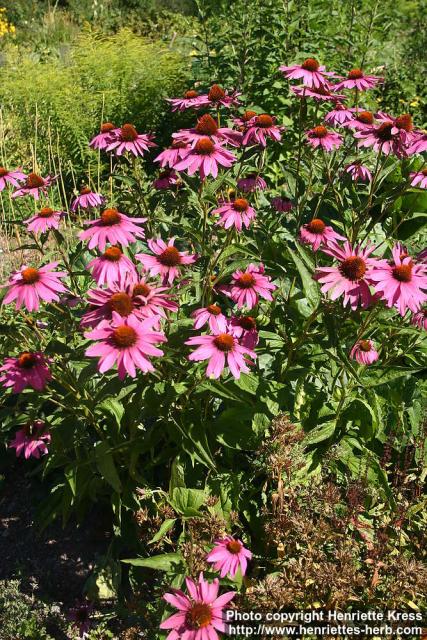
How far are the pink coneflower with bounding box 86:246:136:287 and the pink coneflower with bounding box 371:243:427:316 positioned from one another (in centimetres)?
64

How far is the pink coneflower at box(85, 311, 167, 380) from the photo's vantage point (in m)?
1.40

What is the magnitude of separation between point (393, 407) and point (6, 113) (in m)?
4.28

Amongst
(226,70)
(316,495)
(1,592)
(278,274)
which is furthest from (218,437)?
(226,70)

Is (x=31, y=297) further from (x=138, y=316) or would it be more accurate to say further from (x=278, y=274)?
(x=278, y=274)

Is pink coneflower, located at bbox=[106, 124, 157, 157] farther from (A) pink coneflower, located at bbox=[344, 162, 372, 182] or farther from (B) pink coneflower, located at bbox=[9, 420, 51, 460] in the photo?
(B) pink coneflower, located at bbox=[9, 420, 51, 460]

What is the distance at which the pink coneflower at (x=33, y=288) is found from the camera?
165 centimetres

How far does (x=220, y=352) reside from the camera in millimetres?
1650

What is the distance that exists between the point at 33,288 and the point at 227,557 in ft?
2.95

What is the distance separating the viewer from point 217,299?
254 cm

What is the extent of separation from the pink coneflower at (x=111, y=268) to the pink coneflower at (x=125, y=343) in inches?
6.0

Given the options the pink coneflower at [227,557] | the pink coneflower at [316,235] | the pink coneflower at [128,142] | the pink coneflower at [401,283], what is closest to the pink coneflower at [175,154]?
the pink coneflower at [128,142]

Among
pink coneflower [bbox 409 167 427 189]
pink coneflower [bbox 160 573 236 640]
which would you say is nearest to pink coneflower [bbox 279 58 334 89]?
pink coneflower [bbox 409 167 427 189]

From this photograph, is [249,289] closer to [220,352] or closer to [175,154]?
[220,352]

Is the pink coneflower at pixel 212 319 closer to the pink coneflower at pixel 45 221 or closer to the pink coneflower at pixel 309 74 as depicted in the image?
the pink coneflower at pixel 45 221
